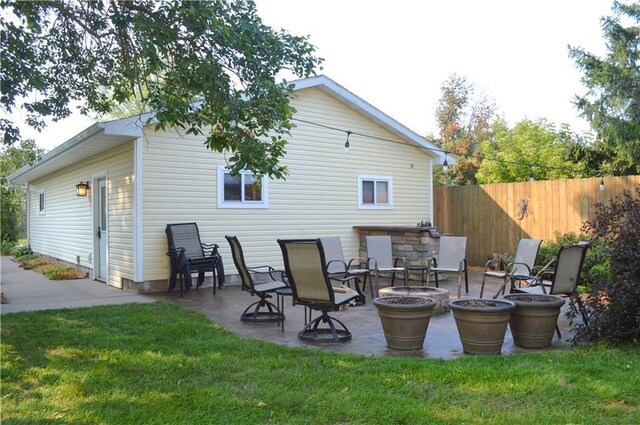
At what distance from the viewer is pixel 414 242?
998 cm

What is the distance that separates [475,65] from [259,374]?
87.5ft

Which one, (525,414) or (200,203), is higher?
(200,203)

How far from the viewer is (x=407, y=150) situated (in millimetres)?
12117

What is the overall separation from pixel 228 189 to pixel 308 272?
4882 millimetres

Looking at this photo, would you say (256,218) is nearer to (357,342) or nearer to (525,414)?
(357,342)

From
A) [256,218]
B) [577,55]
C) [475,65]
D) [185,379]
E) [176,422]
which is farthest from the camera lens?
[475,65]

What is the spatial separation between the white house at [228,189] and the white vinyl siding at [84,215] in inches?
1.0

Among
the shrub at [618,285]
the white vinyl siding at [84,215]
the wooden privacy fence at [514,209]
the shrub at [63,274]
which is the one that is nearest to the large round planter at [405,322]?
the shrub at [618,285]

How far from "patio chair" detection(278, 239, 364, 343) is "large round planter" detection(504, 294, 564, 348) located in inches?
62.8

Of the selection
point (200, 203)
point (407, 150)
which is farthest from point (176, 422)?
point (407, 150)

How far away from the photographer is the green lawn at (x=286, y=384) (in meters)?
3.04

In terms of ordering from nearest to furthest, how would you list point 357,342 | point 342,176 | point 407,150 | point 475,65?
point 357,342 < point 342,176 < point 407,150 < point 475,65

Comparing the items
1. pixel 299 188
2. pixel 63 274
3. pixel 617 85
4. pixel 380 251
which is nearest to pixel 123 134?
pixel 299 188

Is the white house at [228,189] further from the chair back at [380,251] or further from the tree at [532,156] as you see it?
the tree at [532,156]
